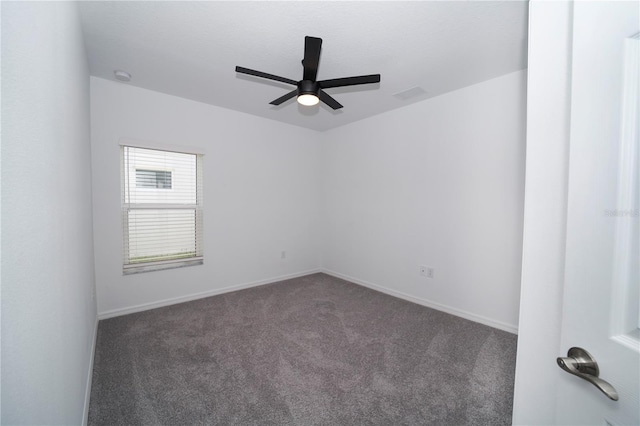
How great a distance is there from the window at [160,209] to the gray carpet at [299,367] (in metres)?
0.69

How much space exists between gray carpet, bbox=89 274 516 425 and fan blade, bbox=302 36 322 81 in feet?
7.97

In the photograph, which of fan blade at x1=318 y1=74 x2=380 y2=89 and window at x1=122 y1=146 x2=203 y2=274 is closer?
fan blade at x1=318 y1=74 x2=380 y2=89

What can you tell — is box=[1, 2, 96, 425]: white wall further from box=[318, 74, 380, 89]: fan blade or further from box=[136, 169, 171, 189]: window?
box=[136, 169, 171, 189]: window

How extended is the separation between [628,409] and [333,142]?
15.3 ft

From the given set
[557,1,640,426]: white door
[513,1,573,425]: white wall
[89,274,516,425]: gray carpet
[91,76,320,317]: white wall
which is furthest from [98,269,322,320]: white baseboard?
[557,1,640,426]: white door

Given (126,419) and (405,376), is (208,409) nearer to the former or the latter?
(126,419)

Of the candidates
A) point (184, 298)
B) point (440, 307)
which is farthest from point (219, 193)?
point (440, 307)

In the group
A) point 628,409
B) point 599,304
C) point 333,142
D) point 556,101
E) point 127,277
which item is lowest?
point 127,277

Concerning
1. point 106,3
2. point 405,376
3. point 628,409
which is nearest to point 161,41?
point 106,3

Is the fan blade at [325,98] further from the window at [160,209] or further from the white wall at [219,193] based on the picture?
the window at [160,209]

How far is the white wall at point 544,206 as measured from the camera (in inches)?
27.8

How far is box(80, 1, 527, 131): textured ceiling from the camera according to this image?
1897 millimetres

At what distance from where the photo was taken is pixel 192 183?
3.71 m

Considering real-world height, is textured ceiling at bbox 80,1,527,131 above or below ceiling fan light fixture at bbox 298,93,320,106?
above
